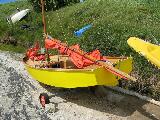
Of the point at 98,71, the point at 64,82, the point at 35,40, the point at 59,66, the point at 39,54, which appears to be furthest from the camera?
the point at 35,40

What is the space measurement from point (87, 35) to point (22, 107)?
8614 mm

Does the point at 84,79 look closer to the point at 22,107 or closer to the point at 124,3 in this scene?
the point at 22,107

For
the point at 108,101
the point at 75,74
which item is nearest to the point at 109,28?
the point at 108,101

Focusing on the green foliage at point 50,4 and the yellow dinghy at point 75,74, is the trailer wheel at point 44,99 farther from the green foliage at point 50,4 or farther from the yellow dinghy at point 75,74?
the green foliage at point 50,4

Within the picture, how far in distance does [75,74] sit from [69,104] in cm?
191

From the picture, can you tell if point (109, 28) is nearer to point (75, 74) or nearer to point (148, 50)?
point (75, 74)

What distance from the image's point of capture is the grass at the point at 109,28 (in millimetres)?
20422

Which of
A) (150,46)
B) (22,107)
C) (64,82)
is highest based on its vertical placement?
(150,46)

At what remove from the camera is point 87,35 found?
2569 cm

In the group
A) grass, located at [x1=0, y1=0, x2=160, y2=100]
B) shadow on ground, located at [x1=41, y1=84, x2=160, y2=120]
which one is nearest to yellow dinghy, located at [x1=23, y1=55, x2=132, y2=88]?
shadow on ground, located at [x1=41, y1=84, x2=160, y2=120]

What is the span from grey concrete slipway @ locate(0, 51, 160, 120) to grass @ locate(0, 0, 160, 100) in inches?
51.0

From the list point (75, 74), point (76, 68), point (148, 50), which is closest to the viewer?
point (148, 50)

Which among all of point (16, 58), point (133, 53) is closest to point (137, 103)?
point (133, 53)

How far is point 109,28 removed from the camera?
25.2 metres
